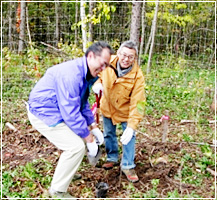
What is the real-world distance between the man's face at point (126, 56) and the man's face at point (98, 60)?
414 millimetres

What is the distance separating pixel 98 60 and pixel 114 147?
4.44ft

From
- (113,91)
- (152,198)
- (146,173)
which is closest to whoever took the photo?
(152,198)

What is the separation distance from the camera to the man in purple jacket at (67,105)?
2.49 metres

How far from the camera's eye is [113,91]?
3.18 m

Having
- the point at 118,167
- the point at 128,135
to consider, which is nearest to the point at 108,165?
the point at 118,167

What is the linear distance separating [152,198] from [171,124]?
6.82 ft

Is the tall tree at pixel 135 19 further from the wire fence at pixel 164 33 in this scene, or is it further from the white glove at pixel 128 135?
the white glove at pixel 128 135

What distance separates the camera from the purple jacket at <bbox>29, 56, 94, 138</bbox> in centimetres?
247

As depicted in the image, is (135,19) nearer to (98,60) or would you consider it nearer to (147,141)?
(147,141)

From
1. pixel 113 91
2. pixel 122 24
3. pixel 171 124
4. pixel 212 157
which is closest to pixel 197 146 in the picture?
pixel 212 157

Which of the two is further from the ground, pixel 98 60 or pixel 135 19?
pixel 135 19

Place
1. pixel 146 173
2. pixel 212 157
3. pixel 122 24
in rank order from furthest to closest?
pixel 122 24 → pixel 212 157 → pixel 146 173

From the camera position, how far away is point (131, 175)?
128 inches

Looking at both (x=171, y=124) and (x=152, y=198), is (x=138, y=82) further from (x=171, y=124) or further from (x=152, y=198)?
(x=171, y=124)
